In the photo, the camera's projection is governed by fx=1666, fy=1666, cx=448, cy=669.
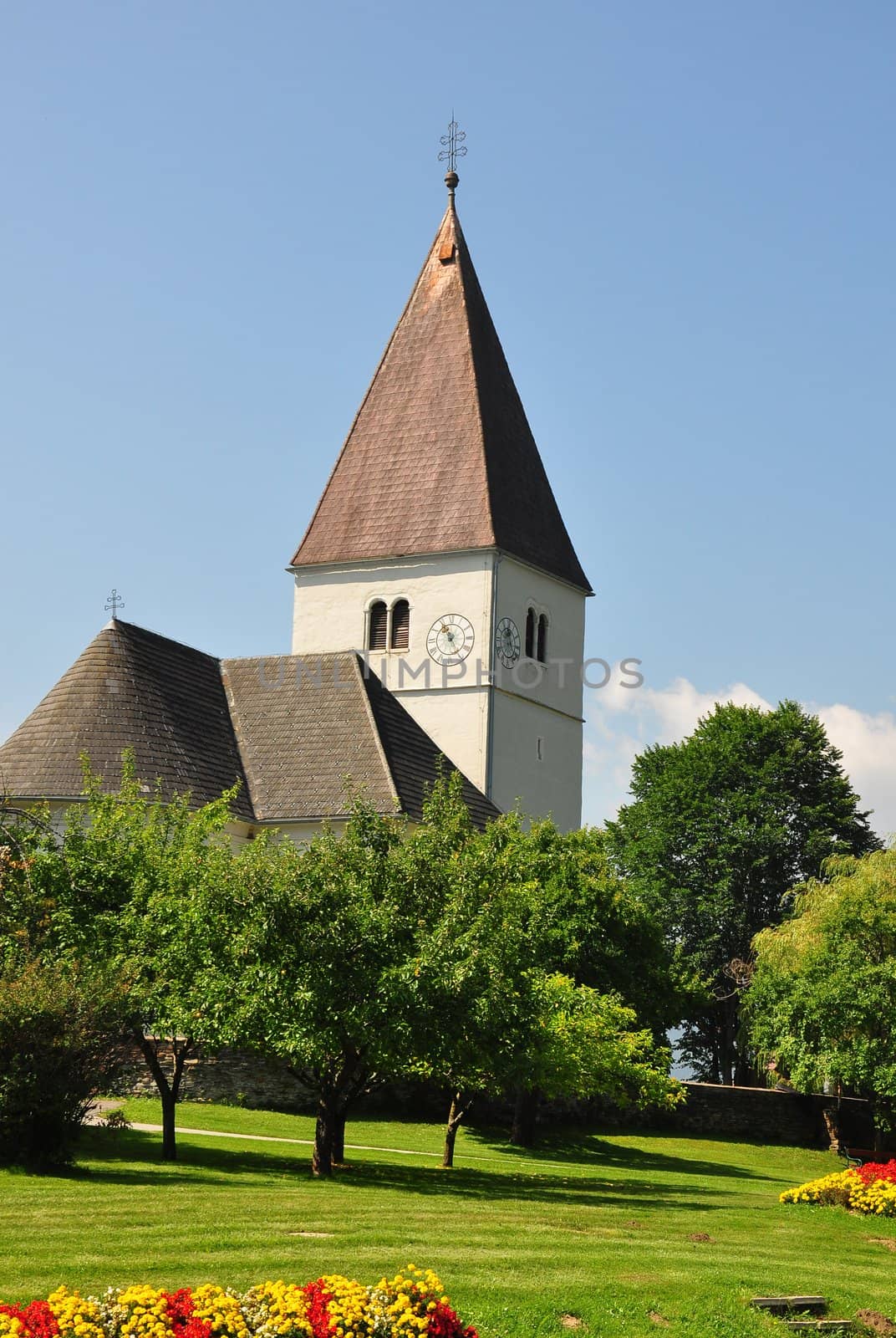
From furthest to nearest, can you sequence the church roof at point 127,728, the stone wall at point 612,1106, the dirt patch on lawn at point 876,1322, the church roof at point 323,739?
the church roof at point 323,739
the church roof at point 127,728
the stone wall at point 612,1106
the dirt patch on lawn at point 876,1322

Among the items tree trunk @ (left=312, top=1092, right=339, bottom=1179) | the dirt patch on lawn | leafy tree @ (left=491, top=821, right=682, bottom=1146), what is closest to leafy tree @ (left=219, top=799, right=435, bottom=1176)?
tree trunk @ (left=312, top=1092, right=339, bottom=1179)

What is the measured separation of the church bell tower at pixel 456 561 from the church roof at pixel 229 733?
442 centimetres

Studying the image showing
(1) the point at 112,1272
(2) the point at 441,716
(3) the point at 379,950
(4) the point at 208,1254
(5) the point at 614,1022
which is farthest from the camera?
(2) the point at 441,716

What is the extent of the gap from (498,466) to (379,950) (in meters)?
32.6

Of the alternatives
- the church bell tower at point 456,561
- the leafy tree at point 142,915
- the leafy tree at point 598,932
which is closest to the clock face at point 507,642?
the church bell tower at point 456,561

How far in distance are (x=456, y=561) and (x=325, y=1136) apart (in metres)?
30.7

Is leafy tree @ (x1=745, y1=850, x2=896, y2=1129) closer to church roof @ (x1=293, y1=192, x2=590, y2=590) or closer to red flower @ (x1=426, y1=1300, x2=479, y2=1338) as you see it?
church roof @ (x1=293, y1=192, x2=590, y2=590)

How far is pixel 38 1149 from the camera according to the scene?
62.7ft

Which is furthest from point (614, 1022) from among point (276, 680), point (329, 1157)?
point (276, 680)

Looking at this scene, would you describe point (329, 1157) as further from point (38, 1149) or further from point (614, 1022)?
point (614, 1022)

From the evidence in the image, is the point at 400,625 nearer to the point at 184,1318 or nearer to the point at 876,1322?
the point at 876,1322

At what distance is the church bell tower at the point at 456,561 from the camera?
164 ft

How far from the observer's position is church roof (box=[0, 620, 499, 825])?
38.8 m

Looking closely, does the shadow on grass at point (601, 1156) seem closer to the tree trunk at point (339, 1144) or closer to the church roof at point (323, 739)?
the tree trunk at point (339, 1144)
